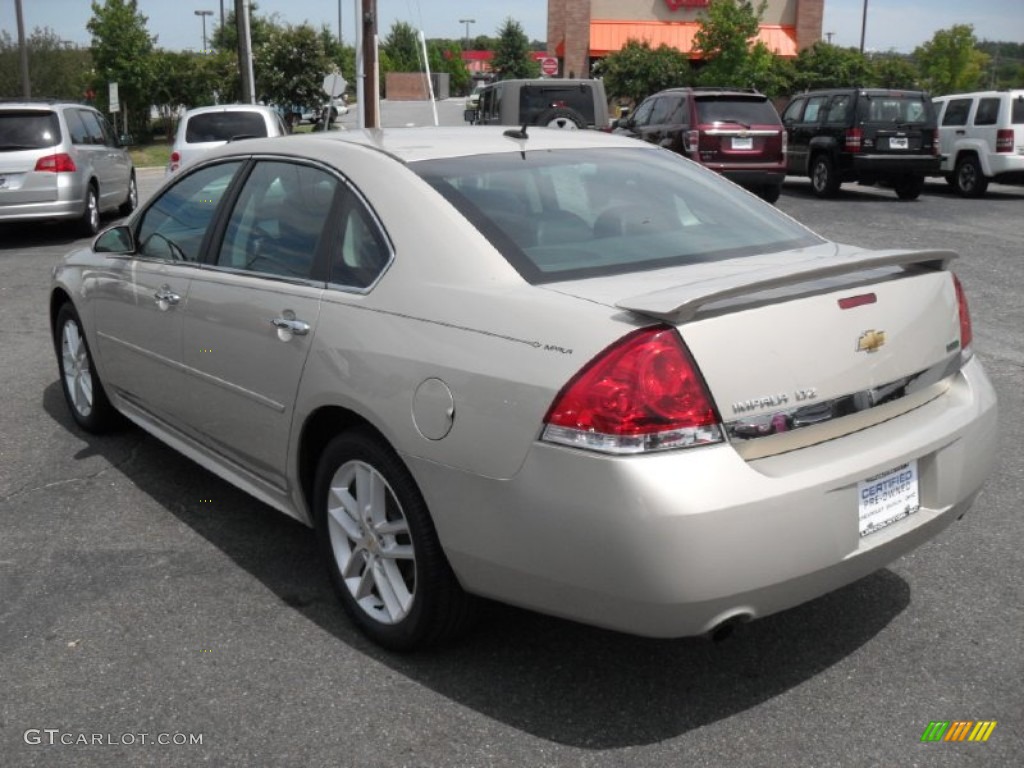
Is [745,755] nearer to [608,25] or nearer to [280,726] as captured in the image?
[280,726]

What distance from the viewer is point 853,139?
1862 centimetres

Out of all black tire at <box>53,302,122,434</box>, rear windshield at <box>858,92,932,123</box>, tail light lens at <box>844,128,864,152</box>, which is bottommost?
black tire at <box>53,302,122,434</box>

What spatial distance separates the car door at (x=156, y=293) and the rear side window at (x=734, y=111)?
A: 13310 millimetres

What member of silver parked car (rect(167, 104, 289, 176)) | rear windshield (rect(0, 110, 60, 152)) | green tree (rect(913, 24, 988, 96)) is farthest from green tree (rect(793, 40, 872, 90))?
rear windshield (rect(0, 110, 60, 152))

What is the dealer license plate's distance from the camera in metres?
3.03

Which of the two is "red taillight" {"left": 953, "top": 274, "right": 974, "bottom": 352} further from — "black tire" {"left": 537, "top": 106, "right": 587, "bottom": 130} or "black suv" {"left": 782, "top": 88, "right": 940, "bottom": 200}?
"black tire" {"left": 537, "top": 106, "right": 587, "bottom": 130}

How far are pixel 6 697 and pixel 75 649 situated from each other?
1.00ft

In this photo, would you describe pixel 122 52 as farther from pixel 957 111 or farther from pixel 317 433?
pixel 317 433

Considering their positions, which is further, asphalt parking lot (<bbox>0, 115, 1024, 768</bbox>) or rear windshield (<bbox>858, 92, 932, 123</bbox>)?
rear windshield (<bbox>858, 92, 932, 123</bbox>)

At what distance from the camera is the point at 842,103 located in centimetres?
1912

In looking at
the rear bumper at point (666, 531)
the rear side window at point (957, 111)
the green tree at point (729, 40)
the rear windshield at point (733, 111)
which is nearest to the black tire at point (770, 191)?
the rear windshield at point (733, 111)

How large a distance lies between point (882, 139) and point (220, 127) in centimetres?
1044

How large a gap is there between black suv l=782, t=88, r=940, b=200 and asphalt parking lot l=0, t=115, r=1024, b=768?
14748 millimetres

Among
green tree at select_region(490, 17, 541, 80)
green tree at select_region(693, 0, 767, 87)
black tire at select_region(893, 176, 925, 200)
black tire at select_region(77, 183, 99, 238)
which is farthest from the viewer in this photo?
green tree at select_region(490, 17, 541, 80)
